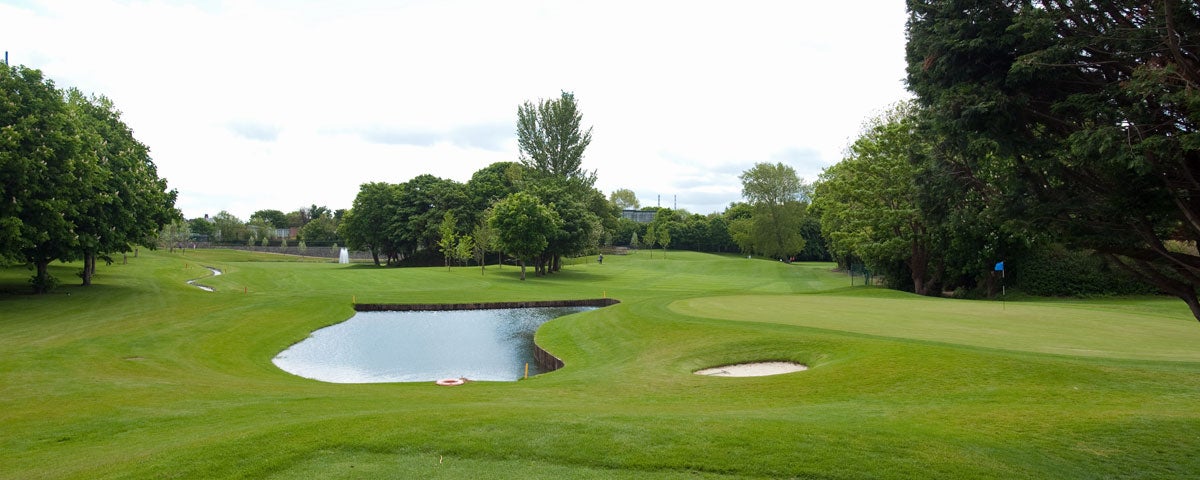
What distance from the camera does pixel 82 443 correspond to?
9180mm

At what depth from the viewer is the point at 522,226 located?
53875 mm

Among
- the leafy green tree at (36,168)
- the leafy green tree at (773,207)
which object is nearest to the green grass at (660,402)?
the leafy green tree at (36,168)

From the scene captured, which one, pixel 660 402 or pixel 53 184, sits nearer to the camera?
pixel 660 402

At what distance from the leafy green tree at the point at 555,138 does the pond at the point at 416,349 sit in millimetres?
40042

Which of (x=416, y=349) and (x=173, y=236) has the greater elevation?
(x=173, y=236)

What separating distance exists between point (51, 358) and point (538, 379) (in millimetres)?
12830

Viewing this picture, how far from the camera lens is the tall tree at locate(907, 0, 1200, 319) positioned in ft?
22.5

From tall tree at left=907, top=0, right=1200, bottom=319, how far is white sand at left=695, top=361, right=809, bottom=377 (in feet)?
25.2

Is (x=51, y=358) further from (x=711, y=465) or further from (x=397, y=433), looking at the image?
(x=711, y=465)

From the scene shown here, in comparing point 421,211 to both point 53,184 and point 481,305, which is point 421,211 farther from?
point 53,184

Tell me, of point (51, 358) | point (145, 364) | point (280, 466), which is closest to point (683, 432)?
point (280, 466)

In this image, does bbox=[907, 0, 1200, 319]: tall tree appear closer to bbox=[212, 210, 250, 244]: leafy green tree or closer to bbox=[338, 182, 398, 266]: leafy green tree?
bbox=[338, 182, 398, 266]: leafy green tree

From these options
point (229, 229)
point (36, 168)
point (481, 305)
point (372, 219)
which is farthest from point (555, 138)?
point (229, 229)

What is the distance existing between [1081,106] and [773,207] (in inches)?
2958
